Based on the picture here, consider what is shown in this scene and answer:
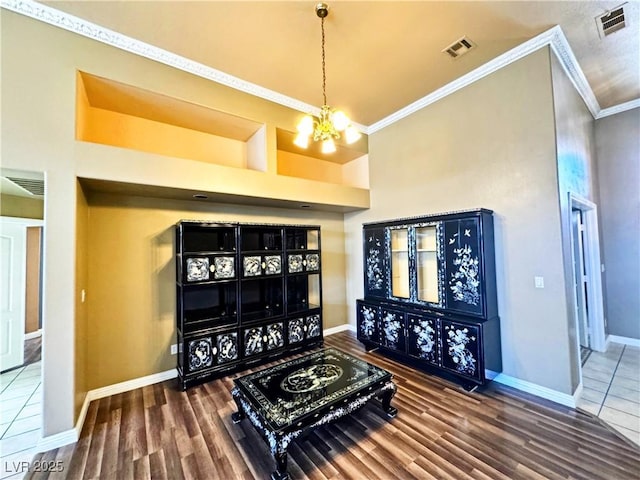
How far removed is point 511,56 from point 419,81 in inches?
39.4

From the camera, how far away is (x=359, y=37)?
278 centimetres

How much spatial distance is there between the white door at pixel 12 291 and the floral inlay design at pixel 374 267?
203 inches

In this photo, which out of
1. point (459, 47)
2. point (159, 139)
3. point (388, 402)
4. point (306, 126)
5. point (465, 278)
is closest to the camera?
point (306, 126)

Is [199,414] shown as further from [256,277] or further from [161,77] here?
[161,77]

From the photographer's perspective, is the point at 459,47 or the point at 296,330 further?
the point at 296,330

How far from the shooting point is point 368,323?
4066mm

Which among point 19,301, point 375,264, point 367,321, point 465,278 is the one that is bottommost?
point 367,321

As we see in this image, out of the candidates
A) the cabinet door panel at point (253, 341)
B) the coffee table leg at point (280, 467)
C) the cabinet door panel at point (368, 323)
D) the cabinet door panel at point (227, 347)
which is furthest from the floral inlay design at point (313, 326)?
the coffee table leg at point (280, 467)

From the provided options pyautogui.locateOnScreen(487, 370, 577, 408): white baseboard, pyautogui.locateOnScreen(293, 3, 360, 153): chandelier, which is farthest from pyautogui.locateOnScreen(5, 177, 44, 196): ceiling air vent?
pyautogui.locateOnScreen(487, 370, 577, 408): white baseboard

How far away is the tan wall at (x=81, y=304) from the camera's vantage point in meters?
2.47

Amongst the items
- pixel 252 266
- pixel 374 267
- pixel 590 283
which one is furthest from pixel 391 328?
pixel 590 283

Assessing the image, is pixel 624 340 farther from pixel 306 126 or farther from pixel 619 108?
pixel 306 126

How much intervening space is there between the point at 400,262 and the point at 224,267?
2.45 m

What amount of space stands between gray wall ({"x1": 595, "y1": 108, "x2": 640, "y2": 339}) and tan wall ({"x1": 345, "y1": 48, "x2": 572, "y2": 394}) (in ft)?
8.39
